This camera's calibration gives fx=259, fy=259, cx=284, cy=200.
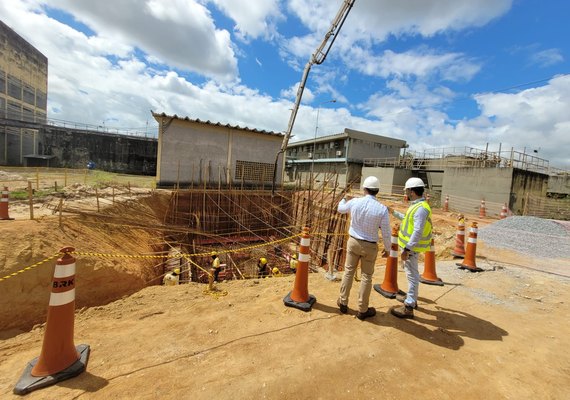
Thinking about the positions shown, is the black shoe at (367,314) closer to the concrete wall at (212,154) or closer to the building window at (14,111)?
the concrete wall at (212,154)

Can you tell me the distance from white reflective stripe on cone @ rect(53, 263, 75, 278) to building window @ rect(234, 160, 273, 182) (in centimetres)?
1490

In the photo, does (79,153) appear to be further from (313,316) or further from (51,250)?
(313,316)

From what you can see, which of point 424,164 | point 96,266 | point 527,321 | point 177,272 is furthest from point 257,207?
point 424,164

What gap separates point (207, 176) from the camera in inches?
629

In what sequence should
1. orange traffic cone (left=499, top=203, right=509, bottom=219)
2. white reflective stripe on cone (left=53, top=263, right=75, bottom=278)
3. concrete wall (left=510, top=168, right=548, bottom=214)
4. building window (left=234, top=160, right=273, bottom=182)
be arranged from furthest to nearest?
building window (left=234, top=160, right=273, bottom=182) → concrete wall (left=510, top=168, right=548, bottom=214) → orange traffic cone (left=499, top=203, right=509, bottom=219) → white reflective stripe on cone (left=53, top=263, right=75, bottom=278)

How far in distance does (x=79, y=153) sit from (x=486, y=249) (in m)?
37.5

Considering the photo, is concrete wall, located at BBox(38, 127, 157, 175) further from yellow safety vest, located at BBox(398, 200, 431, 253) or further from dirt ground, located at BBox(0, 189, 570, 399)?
yellow safety vest, located at BBox(398, 200, 431, 253)

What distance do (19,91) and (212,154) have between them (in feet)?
122

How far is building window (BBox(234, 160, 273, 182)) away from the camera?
56.5 feet

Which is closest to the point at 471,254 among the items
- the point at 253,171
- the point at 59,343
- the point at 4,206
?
the point at 59,343

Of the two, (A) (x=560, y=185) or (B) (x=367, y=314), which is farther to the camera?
(A) (x=560, y=185)

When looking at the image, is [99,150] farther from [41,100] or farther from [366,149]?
[366,149]

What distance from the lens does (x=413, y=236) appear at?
11.1 feet

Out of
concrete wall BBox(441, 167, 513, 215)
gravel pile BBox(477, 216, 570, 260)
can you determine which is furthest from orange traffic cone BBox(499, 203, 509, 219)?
gravel pile BBox(477, 216, 570, 260)
